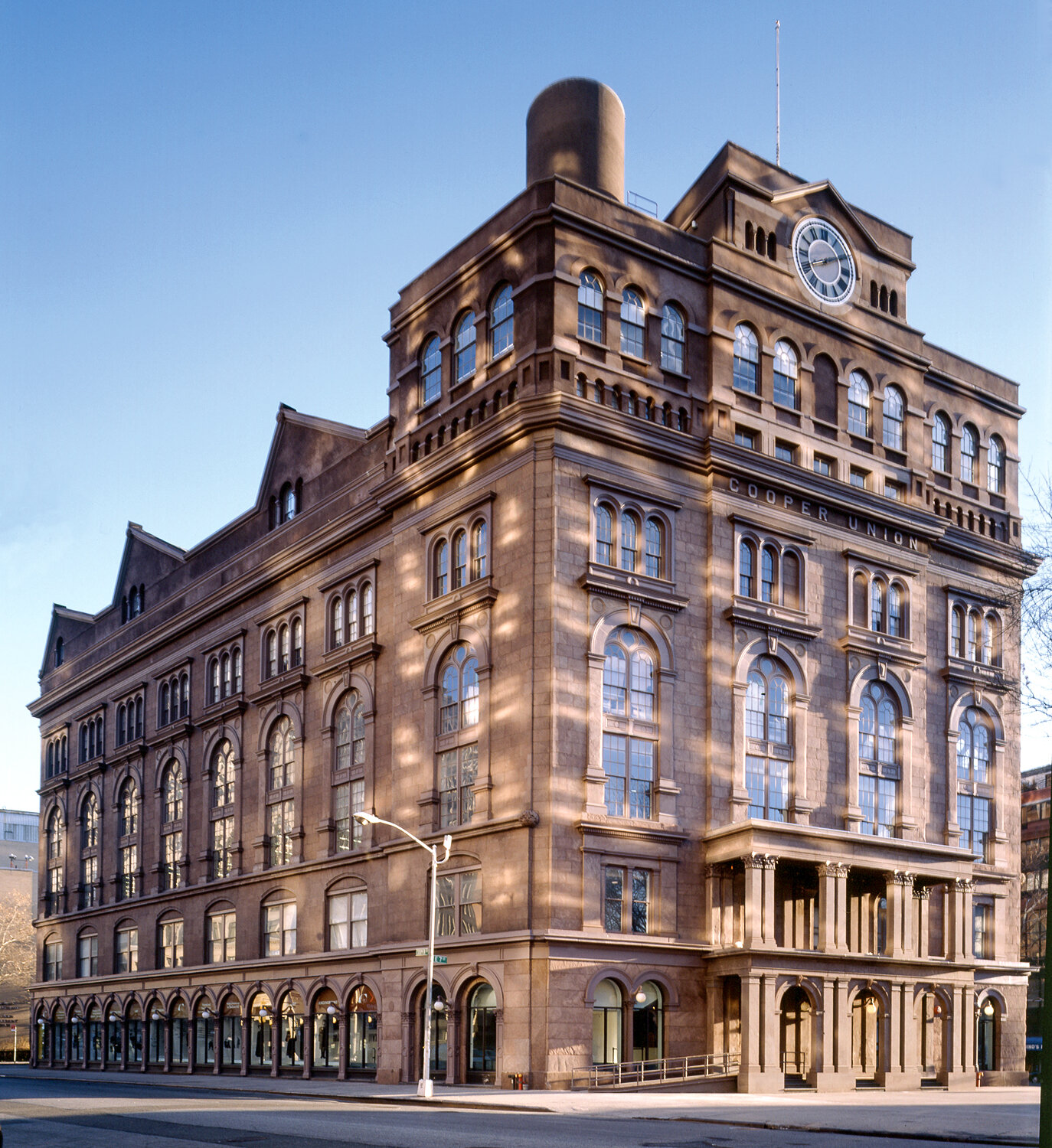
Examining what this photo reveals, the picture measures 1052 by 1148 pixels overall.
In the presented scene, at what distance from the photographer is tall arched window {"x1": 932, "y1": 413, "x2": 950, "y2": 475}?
218 ft

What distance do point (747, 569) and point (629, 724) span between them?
881 centimetres

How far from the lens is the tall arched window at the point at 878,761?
58.9m

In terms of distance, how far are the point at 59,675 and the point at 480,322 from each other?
188 feet

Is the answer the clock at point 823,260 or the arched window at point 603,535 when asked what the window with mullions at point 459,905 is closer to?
the arched window at point 603,535

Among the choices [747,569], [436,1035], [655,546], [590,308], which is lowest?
[436,1035]

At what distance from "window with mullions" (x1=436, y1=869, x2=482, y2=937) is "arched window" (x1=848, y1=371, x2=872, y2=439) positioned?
2555 centimetres

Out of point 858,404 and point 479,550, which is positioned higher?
point 858,404

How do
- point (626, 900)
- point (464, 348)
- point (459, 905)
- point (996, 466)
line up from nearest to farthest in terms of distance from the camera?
point (626, 900), point (459, 905), point (464, 348), point (996, 466)

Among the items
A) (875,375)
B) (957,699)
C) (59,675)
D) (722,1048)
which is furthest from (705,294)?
(59,675)

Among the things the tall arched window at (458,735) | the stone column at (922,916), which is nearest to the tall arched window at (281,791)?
the tall arched window at (458,735)

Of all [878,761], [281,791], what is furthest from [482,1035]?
[281,791]

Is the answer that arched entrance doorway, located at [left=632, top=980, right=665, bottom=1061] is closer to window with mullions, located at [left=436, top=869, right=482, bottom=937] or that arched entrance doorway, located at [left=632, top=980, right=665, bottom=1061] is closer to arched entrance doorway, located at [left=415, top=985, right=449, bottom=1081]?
window with mullions, located at [left=436, top=869, right=482, bottom=937]

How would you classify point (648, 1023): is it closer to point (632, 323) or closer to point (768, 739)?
point (768, 739)

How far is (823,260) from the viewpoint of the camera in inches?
2473
